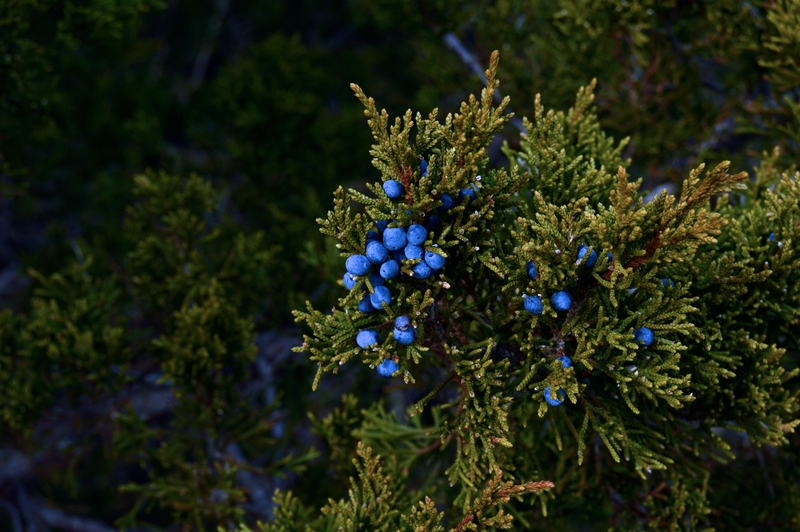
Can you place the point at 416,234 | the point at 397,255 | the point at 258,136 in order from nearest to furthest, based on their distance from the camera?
1. the point at 416,234
2. the point at 397,255
3. the point at 258,136

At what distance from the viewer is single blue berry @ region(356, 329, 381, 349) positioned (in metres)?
1.81

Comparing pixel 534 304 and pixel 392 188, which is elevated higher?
pixel 392 188

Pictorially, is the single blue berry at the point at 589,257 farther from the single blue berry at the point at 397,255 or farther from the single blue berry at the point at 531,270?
the single blue berry at the point at 397,255

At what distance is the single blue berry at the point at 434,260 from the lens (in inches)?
67.3

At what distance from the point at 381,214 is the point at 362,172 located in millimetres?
3956

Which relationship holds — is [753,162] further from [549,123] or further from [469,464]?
[469,464]

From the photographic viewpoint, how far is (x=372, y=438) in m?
2.62

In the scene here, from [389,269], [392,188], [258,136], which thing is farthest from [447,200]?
[258,136]

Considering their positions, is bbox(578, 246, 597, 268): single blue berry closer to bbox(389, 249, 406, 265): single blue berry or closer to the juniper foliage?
the juniper foliage

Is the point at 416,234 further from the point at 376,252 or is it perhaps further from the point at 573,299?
the point at 573,299

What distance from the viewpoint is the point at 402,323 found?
1770 millimetres

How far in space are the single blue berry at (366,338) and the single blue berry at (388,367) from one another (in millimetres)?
81

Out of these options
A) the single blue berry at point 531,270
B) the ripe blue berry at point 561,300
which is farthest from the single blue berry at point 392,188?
the ripe blue berry at point 561,300

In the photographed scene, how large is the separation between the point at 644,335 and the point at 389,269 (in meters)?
0.85
